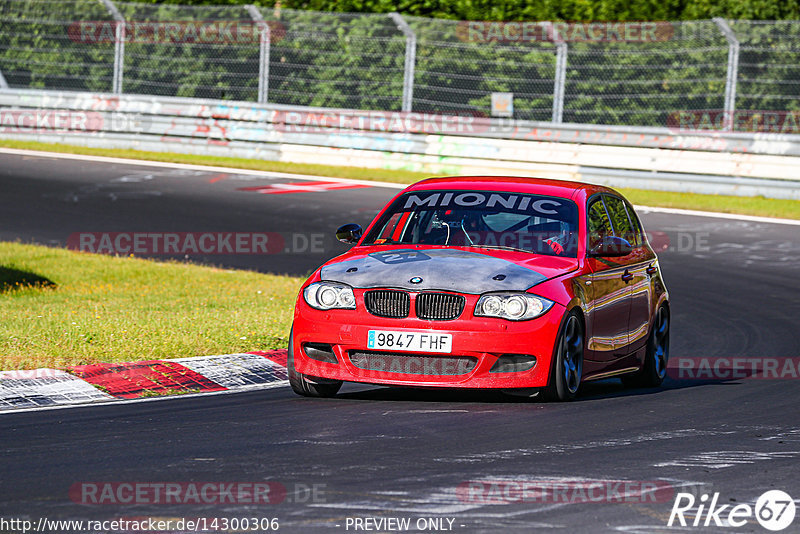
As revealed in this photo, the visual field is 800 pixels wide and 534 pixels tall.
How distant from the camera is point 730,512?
568cm

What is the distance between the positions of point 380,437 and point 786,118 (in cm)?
1611

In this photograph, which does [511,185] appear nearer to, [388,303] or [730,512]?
[388,303]

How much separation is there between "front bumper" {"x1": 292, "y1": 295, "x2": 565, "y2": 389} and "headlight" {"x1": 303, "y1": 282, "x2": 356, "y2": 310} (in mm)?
57

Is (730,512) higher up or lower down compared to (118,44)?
lower down

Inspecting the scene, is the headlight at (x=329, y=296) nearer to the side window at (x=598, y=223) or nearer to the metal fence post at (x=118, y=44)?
the side window at (x=598, y=223)

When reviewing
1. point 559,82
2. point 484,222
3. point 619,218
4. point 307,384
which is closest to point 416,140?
point 559,82

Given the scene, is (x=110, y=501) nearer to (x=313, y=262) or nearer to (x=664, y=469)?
(x=664, y=469)

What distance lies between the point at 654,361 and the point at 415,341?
108 inches

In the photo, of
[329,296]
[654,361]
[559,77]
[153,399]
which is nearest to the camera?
[329,296]

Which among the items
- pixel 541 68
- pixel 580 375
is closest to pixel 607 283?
pixel 580 375

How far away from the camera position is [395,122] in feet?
78.8

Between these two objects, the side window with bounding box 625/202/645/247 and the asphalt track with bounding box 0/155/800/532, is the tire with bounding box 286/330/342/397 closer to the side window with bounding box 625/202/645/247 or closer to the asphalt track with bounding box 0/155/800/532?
the asphalt track with bounding box 0/155/800/532

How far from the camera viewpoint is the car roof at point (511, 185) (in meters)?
Result: 9.55

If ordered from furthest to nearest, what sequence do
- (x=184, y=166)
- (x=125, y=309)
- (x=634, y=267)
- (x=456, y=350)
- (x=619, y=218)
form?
(x=184, y=166), (x=125, y=309), (x=619, y=218), (x=634, y=267), (x=456, y=350)
